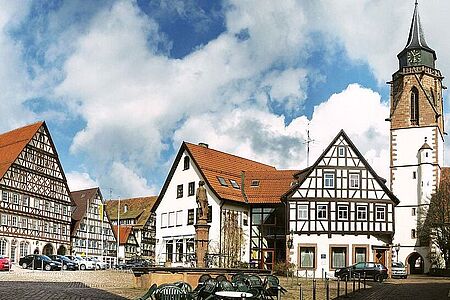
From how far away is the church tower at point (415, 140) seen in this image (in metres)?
68.8

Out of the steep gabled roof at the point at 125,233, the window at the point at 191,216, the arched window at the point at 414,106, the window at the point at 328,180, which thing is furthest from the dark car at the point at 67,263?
the arched window at the point at 414,106

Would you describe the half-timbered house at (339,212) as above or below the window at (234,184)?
below

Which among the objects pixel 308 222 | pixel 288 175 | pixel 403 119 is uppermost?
pixel 403 119

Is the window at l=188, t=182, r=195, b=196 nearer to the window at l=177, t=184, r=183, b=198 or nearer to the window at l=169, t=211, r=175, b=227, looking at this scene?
the window at l=177, t=184, r=183, b=198

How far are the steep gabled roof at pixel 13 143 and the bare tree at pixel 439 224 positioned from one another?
39.1 meters

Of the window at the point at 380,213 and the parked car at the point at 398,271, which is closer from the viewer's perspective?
the parked car at the point at 398,271

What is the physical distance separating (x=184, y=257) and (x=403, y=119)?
27.1 metres

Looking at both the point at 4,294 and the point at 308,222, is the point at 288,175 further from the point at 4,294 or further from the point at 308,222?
the point at 4,294

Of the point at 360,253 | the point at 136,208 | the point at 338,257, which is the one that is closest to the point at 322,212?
the point at 338,257

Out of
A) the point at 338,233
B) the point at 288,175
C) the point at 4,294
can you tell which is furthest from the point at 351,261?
the point at 4,294

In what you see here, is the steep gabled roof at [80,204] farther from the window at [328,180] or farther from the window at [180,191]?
the window at [328,180]

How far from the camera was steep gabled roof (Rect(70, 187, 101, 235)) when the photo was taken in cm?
8756

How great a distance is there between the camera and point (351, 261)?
54531 millimetres

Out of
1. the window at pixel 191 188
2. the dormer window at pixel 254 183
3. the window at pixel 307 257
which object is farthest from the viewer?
the dormer window at pixel 254 183
